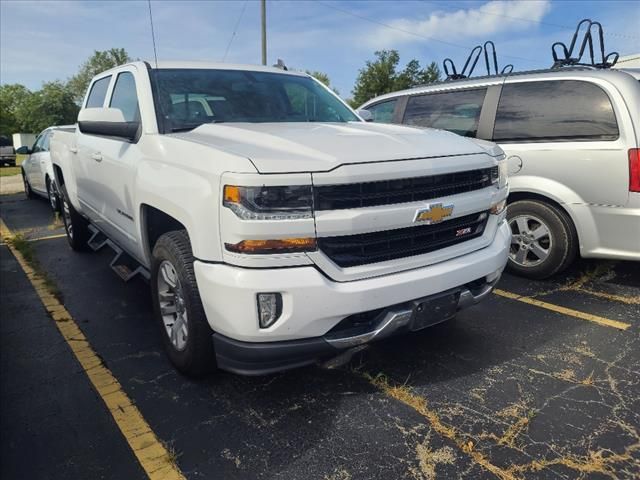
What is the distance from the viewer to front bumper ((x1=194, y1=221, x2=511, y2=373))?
2270mm

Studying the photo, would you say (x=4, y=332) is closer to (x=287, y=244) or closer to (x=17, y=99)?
(x=287, y=244)

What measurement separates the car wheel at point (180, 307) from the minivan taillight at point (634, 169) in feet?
11.0

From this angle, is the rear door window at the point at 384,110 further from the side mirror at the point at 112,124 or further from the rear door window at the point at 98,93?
the side mirror at the point at 112,124

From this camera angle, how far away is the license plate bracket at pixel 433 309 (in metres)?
2.59

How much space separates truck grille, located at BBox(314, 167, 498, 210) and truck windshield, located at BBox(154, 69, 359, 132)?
1366 mm

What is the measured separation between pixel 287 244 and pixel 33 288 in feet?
12.3

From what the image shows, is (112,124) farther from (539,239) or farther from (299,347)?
(539,239)

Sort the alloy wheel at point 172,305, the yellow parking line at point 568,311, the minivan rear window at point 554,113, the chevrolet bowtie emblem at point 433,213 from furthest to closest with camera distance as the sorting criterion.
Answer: the minivan rear window at point 554,113, the yellow parking line at point 568,311, the alloy wheel at point 172,305, the chevrolet bowtie emblem at point 433,213

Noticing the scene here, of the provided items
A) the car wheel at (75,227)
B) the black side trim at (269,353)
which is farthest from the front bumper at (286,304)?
the car wheel at (75,227)

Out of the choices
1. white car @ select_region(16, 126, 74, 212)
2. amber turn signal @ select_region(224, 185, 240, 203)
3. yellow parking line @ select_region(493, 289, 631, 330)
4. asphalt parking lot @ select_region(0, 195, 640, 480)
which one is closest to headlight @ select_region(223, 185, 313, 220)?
amber turn signal @ select_region(224, 185, 240, 203)

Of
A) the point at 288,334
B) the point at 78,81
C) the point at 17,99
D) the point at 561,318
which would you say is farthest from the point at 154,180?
the point at 17,99

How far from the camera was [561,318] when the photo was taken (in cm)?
386

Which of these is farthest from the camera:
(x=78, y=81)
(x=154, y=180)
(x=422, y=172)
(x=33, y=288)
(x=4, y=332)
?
(x=78, y=81)

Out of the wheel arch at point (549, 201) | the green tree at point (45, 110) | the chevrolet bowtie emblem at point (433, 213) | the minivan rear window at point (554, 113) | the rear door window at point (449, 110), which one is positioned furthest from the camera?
the green tree at point (45, 110)
